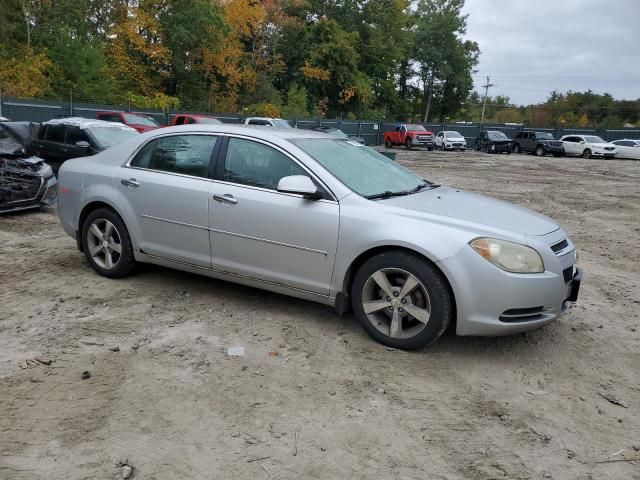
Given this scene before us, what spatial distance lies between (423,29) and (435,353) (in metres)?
67.6

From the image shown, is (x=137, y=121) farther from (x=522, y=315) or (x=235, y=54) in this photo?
(x=235, y=54)

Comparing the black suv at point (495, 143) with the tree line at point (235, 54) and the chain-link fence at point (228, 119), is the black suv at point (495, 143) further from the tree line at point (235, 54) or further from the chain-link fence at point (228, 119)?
the tree line at point (235, 54)

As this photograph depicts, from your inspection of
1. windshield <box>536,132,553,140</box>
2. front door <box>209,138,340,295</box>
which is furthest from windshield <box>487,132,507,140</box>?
front door <box>209,138,340,295</box>

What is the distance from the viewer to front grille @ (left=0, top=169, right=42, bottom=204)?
8383mm

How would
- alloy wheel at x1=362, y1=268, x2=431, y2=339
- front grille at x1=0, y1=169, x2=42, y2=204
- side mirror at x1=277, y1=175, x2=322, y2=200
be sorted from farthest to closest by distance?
front grille at x1=0, y1=169, x2=42, y2=204 → side mirror at x1=277, y1=175, x2=322, y2=200 → alloy wheel at x1=362, y1=268, x2=431, y2=339

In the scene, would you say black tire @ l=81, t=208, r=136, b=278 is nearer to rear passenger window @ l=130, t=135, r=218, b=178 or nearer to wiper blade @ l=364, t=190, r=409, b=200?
rear passenger window @ l=130, t=135, r=218, b=178

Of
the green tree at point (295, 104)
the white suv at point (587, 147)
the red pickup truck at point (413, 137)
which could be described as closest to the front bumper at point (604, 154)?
the white suv at point (587, 147)

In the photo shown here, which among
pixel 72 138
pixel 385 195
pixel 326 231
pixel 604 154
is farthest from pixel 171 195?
pixel 604 154

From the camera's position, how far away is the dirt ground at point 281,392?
2707 millimetres

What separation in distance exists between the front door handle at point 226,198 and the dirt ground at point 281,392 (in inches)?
35.9

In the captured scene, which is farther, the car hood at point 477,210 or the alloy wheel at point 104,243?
the alloy wheel at point 104,243

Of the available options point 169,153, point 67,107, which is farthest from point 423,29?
point 169,153

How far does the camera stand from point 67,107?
22562 mm

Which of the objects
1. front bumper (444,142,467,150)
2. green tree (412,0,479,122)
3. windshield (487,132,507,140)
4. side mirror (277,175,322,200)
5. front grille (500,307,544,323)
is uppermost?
green tree (412,0,479,122)
